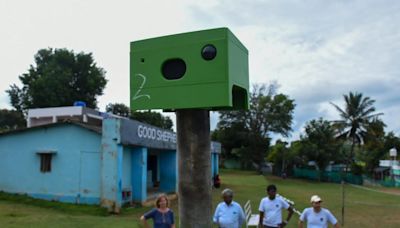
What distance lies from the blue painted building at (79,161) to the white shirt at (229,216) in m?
8.05

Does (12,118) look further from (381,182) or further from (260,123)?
(381,182)

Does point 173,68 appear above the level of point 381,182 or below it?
above

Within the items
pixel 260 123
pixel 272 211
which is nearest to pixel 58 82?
pixel 260 123

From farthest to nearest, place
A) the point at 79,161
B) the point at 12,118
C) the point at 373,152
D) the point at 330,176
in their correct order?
the point at 373,152, the point at 330,176, the point at 12,118, the point at 79,161

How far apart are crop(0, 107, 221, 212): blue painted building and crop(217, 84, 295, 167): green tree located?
103ft

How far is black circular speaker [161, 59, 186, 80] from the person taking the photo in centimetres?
466

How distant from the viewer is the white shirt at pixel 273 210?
5730mm

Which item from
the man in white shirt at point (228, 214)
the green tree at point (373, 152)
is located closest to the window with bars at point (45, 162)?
the man in white shirt at point (228, 214)

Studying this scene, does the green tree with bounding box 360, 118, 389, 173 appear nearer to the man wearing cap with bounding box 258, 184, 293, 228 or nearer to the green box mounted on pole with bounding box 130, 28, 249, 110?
the man wearing cap with bounding box 258, 184, 293, 228

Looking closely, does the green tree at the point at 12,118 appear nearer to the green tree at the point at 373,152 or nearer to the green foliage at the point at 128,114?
the green foliage at the point at 128,114

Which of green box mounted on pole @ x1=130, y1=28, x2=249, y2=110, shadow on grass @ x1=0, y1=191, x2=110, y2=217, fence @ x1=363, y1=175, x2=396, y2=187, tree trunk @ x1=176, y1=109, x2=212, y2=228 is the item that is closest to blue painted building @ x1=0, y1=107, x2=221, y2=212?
shadow on grass @ x1=0, y1=191, x2=110, y2=217

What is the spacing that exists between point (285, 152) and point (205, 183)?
41.4 m

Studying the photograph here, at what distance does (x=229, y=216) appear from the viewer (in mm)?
5305

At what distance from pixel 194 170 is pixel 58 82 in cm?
3704
